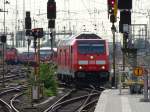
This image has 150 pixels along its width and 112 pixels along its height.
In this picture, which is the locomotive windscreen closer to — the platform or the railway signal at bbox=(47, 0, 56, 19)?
the railway signal at bbox=(47, 0, 56, 19)

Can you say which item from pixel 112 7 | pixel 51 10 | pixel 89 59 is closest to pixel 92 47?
pixel 89 59

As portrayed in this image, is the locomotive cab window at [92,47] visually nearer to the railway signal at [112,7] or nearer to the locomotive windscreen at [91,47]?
the locomotive windscreen at [91,47]

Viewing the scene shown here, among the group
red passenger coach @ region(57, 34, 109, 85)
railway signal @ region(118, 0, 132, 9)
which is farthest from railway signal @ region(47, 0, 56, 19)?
railway signal @ region(118, 0, 132, 9)

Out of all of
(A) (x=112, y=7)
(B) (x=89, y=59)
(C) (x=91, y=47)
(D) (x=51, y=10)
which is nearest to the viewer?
(A) (x=112, y=7)

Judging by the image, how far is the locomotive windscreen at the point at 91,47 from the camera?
1417 inches

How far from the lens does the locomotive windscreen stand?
36.0m

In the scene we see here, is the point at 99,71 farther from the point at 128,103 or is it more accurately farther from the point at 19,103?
the point at 128,103

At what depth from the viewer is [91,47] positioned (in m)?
36.2

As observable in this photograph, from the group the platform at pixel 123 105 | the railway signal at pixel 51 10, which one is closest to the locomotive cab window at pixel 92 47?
the railway signal at pixel 51 10

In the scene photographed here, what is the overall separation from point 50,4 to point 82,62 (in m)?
5.22

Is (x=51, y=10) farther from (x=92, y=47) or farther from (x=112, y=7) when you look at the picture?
(x=112, y=7)

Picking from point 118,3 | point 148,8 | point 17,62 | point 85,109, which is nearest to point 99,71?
point 118,3

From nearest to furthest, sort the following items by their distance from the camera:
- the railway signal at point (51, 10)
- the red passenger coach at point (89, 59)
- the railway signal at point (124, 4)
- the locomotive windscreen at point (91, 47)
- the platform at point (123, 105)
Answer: the platform at point (123, 105), the railway signal at point (124, 4), the red passenger coach at point (89, 59), the locomotive windscreen at point (91, 47), the railway signal at point (51, 10)

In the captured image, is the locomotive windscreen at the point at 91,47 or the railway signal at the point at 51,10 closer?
the locomotive windscreen at the point at 91,47
